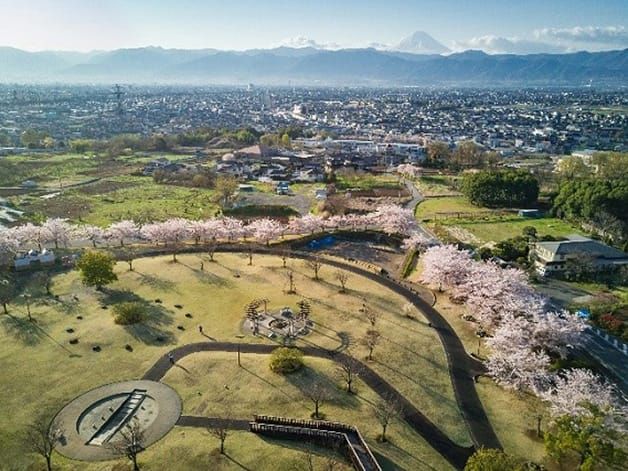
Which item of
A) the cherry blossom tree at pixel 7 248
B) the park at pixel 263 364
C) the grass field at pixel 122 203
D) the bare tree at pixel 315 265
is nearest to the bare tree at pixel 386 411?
the park at pixel 263 364

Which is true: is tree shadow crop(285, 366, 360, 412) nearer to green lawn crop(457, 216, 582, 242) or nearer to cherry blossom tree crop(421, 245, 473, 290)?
cherry blossom tree crop(421, 245, 473, 290)

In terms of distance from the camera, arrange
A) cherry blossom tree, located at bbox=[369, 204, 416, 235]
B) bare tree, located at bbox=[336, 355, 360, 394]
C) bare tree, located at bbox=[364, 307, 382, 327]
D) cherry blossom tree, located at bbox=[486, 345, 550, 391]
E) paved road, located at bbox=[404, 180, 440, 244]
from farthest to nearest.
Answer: cherry blossom tree, located at bbox=[369, 204, 416, 235]
paved road, located at bbox=[404, 180, 440, 244]
bare tree, located at bbox=[364, 307, 382, 327]
bare tree, located at bbox=[336, 355, 360, 394]
cherry blossom tree, located at bbox=[486, 345, 550, 391]

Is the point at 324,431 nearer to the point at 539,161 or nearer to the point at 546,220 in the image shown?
the point at 546,220

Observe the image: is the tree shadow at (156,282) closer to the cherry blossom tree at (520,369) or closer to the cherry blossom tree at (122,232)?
the cherry blossom tree at (122,232)

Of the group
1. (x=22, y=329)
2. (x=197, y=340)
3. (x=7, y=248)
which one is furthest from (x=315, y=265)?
(x=7, y=248)

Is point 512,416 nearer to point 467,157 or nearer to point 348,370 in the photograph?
point 348,370

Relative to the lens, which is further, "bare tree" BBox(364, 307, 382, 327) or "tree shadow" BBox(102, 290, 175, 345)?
"bare tree" BBox(364, 307, 382, 327)

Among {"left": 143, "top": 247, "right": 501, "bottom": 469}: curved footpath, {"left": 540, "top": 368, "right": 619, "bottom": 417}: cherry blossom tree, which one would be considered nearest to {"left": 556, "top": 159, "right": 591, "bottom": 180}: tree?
{"left": 143, "top": 247, "right": 501, "bottom": 469}: curved footpath
